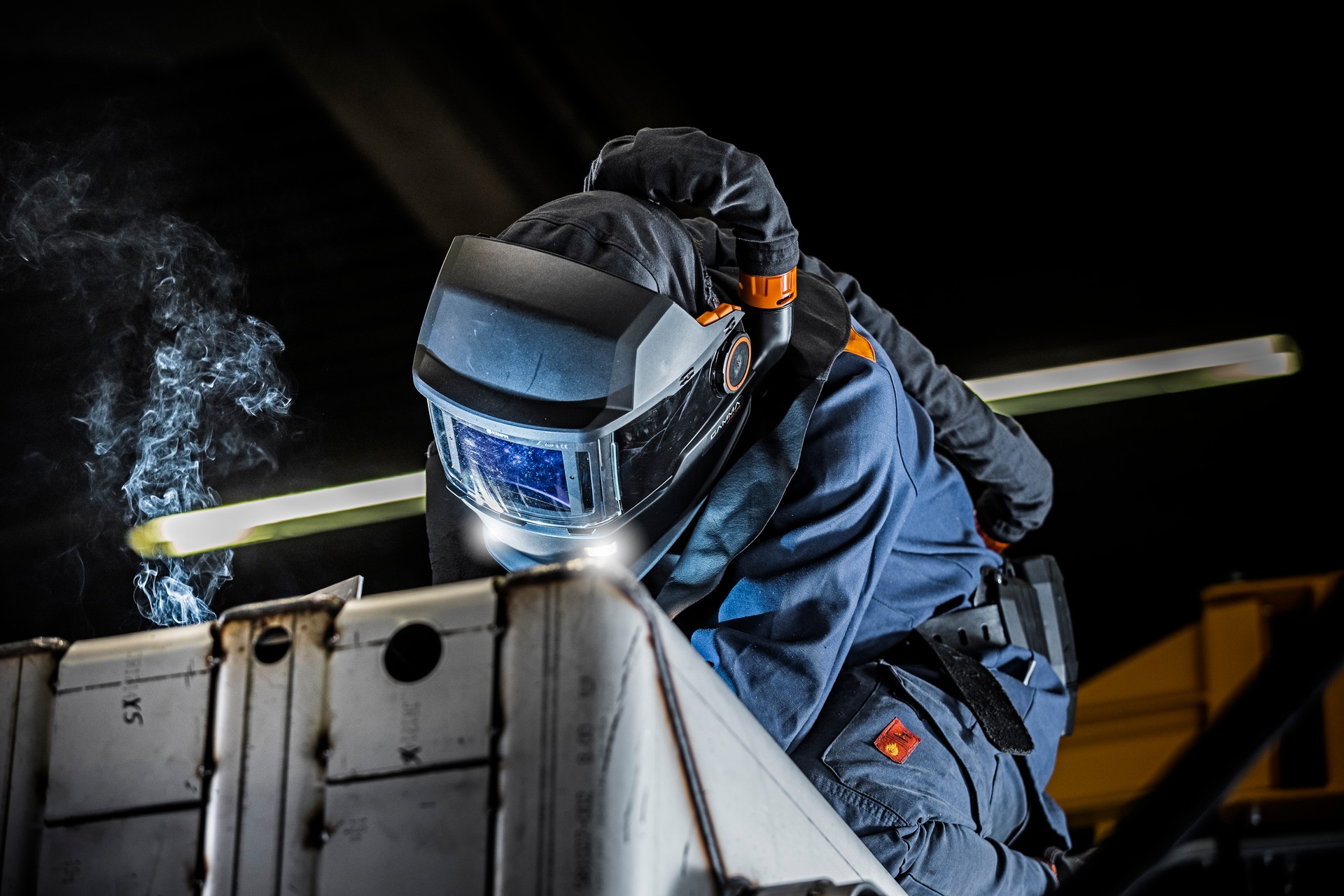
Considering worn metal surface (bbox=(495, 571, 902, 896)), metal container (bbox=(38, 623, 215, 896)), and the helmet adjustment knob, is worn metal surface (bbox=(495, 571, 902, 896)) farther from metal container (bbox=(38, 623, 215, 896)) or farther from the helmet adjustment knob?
the helmet adjustment knob

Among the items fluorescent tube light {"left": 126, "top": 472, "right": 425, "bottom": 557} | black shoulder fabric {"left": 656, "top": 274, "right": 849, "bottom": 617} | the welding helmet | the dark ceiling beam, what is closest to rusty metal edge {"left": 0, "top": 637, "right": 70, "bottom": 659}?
the welding helmet

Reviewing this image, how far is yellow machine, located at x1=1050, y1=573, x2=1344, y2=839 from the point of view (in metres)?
2.96

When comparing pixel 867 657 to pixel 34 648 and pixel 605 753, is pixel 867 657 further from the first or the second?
pixel 34 648

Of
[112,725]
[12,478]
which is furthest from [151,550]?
[112,725]

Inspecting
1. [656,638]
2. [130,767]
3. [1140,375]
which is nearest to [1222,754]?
[656,638]

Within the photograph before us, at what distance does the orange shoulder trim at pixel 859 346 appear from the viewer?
159 centimetres

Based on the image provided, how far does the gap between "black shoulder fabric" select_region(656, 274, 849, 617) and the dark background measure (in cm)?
94

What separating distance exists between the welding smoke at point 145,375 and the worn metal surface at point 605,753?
1372mm

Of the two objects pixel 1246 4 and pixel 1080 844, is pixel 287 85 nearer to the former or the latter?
pixel 1246 4

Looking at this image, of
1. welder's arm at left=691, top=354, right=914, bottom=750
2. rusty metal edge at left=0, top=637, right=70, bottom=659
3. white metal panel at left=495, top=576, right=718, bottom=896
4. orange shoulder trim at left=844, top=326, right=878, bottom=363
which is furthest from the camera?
orange shoulder trim at left=844, top=326, right=878, bottom=363

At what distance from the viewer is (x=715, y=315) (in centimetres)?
150

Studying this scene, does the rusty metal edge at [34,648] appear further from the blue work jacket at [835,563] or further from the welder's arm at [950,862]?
the welder's arm at [950,862]

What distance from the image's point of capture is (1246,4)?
2.88 m

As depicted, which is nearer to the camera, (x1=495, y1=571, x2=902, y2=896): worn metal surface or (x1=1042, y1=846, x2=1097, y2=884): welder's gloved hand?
(x1=495, y1=571, x2=902, y2=896): worn metal surface
